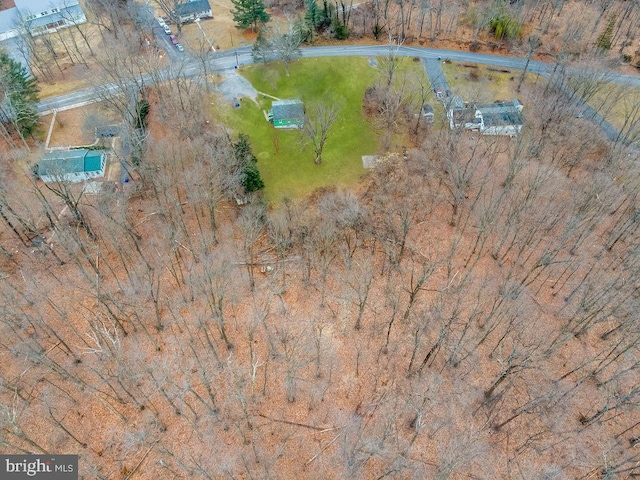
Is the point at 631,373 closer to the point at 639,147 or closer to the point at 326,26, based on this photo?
the point at 639,147

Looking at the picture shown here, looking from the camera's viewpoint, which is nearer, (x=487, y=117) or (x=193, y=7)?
(x=487, y=117)

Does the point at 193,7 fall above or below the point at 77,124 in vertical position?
above

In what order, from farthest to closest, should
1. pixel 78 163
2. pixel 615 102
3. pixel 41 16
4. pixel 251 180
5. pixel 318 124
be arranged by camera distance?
pixel 41 16 → pixel 318 124 → pixel 615 102 → pixel 78 163 → pixel 251 180

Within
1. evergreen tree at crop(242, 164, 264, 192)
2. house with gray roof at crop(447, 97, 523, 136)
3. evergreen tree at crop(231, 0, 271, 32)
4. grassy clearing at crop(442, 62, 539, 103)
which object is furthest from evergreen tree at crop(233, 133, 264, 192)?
evergreen tree at crop(231, 0, 271, 32)

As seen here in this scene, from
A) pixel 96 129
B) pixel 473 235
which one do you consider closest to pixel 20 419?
pixel 96 129

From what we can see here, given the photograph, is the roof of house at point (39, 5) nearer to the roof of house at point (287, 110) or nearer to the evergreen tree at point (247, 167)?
the roof of house at point (287, 110)

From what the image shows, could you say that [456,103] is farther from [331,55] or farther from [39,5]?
[39,5]

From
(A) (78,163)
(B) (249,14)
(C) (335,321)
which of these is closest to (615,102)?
(C) (335,321)
